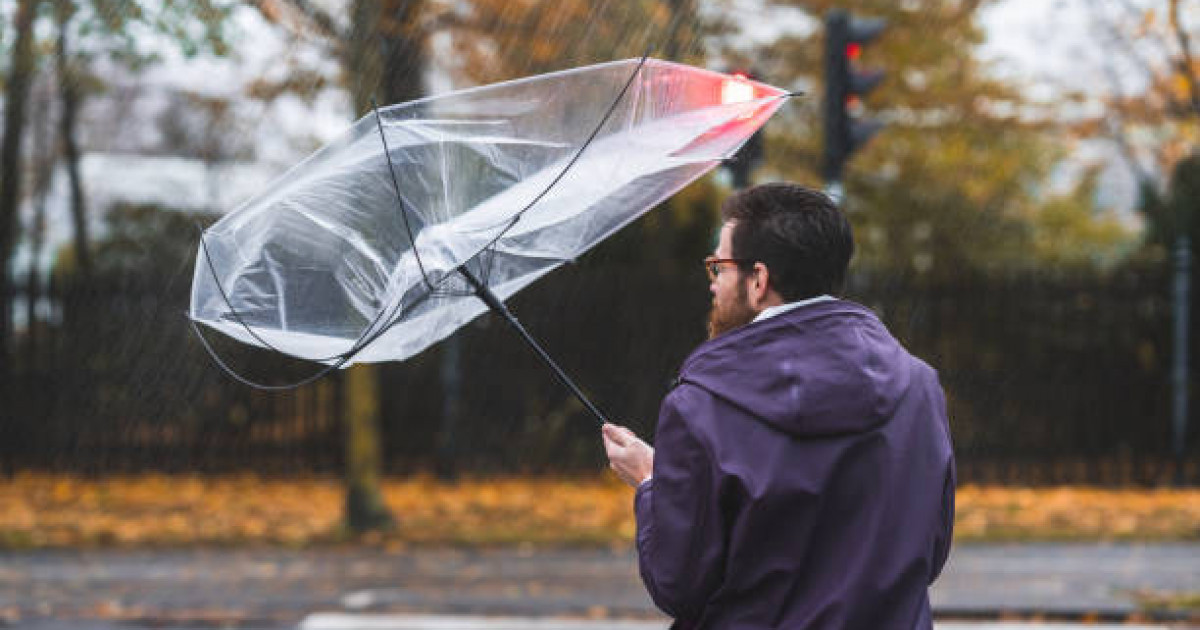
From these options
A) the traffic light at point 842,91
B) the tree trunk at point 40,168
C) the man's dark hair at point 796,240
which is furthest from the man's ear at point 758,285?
the tree trunk at point 40,168

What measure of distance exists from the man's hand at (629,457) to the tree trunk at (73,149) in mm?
10864

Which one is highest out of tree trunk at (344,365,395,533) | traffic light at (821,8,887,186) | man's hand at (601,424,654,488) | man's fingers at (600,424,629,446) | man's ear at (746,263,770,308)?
traffic light at (821,8,887,186)

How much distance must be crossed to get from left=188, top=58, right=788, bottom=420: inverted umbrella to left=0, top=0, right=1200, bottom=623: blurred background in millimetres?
7062

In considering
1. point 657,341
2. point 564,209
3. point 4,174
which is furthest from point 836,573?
point 4,174

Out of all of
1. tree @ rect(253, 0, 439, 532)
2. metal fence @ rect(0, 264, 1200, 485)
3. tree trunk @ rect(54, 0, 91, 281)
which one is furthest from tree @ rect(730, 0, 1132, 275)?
tree trunk @ rect(54, 0, 91, 281)

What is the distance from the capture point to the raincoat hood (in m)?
2.04

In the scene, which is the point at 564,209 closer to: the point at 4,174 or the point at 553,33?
the point at 553,33

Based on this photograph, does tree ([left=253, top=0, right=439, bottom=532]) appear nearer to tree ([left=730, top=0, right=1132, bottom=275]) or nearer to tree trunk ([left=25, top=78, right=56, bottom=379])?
tree ([left=730, top=0, right=1132, bottom=275])

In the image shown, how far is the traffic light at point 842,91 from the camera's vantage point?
8562mm

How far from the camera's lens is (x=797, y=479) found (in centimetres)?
203

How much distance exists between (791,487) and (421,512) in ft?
33.1

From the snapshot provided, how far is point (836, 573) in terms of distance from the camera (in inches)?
81.3

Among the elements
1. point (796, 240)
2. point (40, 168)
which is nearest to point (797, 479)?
point (796, 240)

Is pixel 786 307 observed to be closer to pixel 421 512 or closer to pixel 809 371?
pixel 809 371
